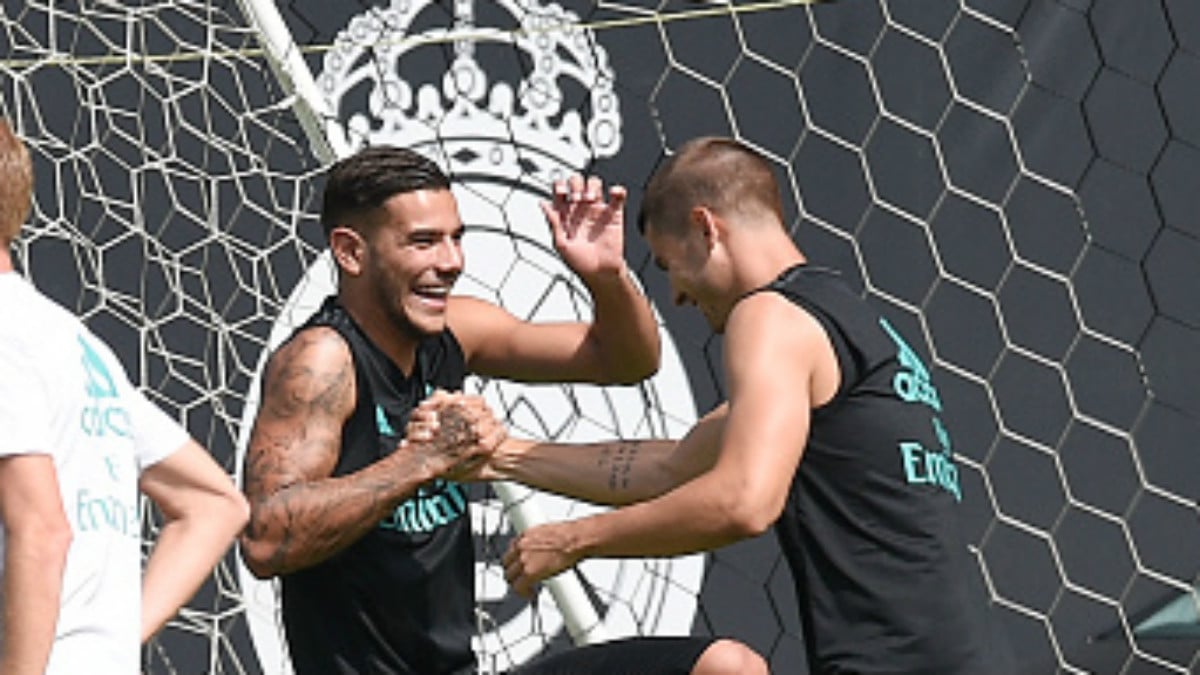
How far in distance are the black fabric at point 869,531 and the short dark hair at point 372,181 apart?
0.61 meters

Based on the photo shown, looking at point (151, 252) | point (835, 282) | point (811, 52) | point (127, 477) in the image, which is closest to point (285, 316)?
point (151, 252)

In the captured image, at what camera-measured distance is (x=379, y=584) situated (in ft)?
11.7

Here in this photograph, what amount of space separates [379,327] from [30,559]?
1164 mm

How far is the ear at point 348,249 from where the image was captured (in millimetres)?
3660

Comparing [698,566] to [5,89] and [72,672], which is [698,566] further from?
[72,672]

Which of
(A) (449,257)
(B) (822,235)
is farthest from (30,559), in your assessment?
(B) (822,235)

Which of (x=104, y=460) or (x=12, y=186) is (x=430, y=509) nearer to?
(x=104, y=460)

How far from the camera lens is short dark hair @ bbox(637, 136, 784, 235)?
3.44 meters

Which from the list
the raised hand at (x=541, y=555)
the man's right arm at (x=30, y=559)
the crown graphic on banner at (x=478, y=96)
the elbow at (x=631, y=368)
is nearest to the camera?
the man's right arm at (x=30, y=559)

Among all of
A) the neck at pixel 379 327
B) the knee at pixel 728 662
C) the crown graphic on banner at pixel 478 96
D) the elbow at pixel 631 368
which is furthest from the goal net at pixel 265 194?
the knee at pixel 728 662

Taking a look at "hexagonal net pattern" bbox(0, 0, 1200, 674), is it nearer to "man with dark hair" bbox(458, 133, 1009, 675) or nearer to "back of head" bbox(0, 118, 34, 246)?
"man with dark hair" bbox(458, 133, 1009, 675)

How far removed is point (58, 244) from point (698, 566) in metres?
1.28

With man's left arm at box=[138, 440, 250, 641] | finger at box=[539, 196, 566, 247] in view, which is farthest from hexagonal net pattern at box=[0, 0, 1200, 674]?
man's left arm at box=[138, 440, 250, 641]

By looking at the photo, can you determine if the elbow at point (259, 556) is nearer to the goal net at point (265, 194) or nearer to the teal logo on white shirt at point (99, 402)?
the teal logo on white shirt at point (99, 402)
